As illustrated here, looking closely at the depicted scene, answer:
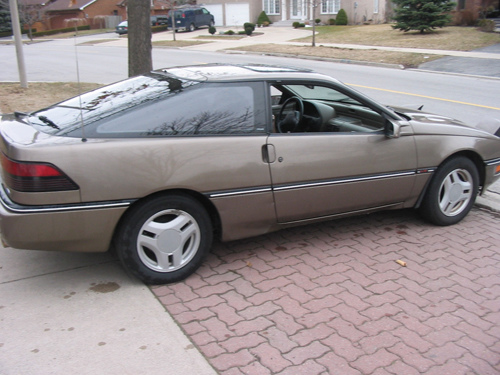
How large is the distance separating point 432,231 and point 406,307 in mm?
1513

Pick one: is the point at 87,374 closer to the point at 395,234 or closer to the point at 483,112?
the point at 395,234

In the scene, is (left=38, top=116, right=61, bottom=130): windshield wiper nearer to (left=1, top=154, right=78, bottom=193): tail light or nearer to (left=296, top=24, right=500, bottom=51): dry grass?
(left=1, top=154, right=78, bottom=193): tail light

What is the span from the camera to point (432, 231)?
16.0ft

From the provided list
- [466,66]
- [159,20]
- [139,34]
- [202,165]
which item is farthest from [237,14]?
[202,165]

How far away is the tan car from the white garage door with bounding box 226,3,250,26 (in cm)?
4227

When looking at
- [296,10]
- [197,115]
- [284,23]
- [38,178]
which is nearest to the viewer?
[38,178]

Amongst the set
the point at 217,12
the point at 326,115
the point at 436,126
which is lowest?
the point at 436,126

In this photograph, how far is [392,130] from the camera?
14.5ft

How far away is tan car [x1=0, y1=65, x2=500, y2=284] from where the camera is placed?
135 inches

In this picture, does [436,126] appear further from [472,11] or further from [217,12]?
[217,12]

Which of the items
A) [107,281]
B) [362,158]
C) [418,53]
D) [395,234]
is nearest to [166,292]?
[107,281]

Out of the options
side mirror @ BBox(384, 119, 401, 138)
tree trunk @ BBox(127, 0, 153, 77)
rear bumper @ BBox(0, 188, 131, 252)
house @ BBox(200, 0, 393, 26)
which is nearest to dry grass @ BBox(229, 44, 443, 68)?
house @ BBox(200, 0, 393, 26)

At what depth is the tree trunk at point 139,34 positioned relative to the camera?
8.87m

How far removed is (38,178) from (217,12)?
152 ft
